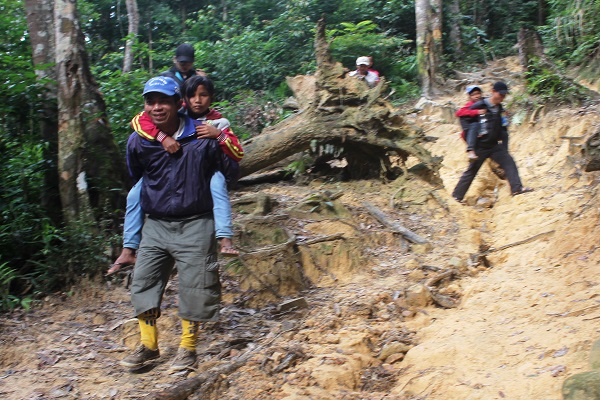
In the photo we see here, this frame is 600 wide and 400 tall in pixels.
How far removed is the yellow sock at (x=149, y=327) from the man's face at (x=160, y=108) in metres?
1.30

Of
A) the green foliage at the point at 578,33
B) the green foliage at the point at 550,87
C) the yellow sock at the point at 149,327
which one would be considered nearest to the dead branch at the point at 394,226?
the yellow sock at the point at 149,327

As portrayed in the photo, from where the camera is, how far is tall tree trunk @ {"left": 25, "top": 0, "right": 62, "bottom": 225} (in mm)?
5539

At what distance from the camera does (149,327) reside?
3.88 meters

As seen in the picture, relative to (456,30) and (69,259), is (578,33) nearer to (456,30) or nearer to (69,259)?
(456,30)

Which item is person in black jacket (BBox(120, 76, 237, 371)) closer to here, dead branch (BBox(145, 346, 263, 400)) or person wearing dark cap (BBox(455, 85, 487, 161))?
dead branch (BBox(145, 346, 263, 400))

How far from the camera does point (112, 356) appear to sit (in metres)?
4.21

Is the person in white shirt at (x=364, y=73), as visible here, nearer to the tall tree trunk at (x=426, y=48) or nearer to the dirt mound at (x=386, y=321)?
the dirt mound at (x=386, y=321)

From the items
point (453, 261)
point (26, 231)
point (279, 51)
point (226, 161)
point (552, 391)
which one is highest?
point (279, 51)

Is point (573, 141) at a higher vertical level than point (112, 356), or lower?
higher

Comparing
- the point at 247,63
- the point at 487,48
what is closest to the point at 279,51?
the point at 247,63

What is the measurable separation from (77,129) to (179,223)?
88.5 inches

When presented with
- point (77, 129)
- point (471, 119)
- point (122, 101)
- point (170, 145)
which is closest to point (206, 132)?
point (170, 145)

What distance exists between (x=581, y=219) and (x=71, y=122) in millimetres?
5047

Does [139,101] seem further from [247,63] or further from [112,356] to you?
[247,63]
